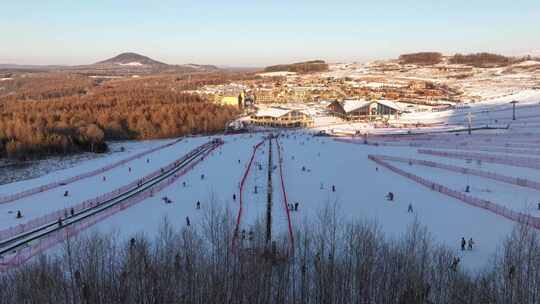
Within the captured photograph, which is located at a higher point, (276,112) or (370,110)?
(370,110)

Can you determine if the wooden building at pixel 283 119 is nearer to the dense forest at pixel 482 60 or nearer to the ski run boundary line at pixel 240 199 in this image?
the ski run boundary line at pixel 240 199

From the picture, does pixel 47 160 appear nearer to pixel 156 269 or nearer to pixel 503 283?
pixel 156 269

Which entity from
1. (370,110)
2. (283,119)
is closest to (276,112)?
(283,119)

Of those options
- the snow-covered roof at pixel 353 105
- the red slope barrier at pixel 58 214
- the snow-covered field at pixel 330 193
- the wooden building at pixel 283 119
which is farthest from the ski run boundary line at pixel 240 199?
the snow-covered roof at pixel 353 105

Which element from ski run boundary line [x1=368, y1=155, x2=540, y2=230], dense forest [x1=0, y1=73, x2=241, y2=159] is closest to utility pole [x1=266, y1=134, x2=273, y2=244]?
ski run boundary line [x1=368, y1=155, x2=540, y2=230]

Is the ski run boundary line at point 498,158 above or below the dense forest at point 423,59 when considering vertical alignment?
below

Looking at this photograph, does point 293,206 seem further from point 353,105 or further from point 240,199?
point 353,105

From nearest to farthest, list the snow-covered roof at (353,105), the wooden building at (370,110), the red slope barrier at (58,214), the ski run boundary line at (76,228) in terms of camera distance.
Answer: the ski run boundary line at (76,228), the red slope barrier at (58,214), the wooden building at (370,110), the snow-covered roof at (353,105)

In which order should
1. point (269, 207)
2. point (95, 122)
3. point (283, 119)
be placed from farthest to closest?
point (283, 119), point (95, 122), point (269, 207)
